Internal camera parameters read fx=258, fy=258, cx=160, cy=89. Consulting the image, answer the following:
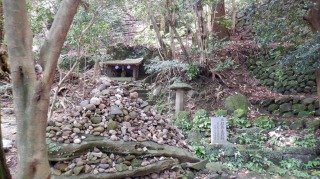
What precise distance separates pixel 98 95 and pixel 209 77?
424 cm

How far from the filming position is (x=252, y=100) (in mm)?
7195

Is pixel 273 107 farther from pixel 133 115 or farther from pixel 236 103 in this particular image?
pixel 133 115

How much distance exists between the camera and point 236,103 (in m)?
6.85

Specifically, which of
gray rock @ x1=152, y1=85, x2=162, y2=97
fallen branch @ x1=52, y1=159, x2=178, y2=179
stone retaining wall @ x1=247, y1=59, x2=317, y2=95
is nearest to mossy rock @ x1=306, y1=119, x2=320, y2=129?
stone retaining wall @ x1=247, y1=59, x2=317, y2=95

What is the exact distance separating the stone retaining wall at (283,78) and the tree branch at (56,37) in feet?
21.3

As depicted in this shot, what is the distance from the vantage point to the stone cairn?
3.77 metres

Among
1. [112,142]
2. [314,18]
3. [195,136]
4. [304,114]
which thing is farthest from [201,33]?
[112,142]

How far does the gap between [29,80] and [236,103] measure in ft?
18.5

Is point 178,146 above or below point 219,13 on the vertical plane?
below

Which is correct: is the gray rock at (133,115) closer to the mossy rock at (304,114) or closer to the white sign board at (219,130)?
the white sign board at (219,130)

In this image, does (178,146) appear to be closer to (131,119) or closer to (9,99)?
(131,119)

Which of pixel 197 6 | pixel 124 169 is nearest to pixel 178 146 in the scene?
pixel 124 169

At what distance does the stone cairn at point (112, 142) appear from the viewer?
12.4 feet

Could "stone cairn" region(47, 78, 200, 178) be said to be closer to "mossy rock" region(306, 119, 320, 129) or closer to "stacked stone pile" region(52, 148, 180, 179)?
"stacked stone pile" region(52, 148, 180, 179)
